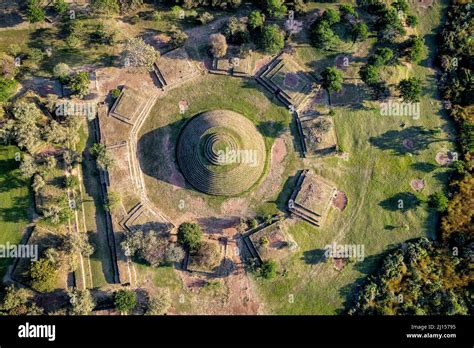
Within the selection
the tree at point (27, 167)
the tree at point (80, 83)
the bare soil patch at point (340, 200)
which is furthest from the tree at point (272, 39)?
the tree at point (27, 167)

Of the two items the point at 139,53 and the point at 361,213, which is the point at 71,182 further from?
the point at 361,213

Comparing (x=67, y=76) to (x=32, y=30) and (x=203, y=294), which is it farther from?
(x=203, y=294)

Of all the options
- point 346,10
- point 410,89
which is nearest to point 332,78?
point 410,89

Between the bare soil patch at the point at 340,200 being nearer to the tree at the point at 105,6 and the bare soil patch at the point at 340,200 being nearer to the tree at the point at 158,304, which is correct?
the tree at the point at 158,304

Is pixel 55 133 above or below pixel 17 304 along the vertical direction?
above

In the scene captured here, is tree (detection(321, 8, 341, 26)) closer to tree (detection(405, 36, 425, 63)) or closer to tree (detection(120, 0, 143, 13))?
tree (detection(405, 36, 425, 63))

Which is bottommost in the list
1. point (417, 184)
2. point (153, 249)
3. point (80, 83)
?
point (153, 249)
